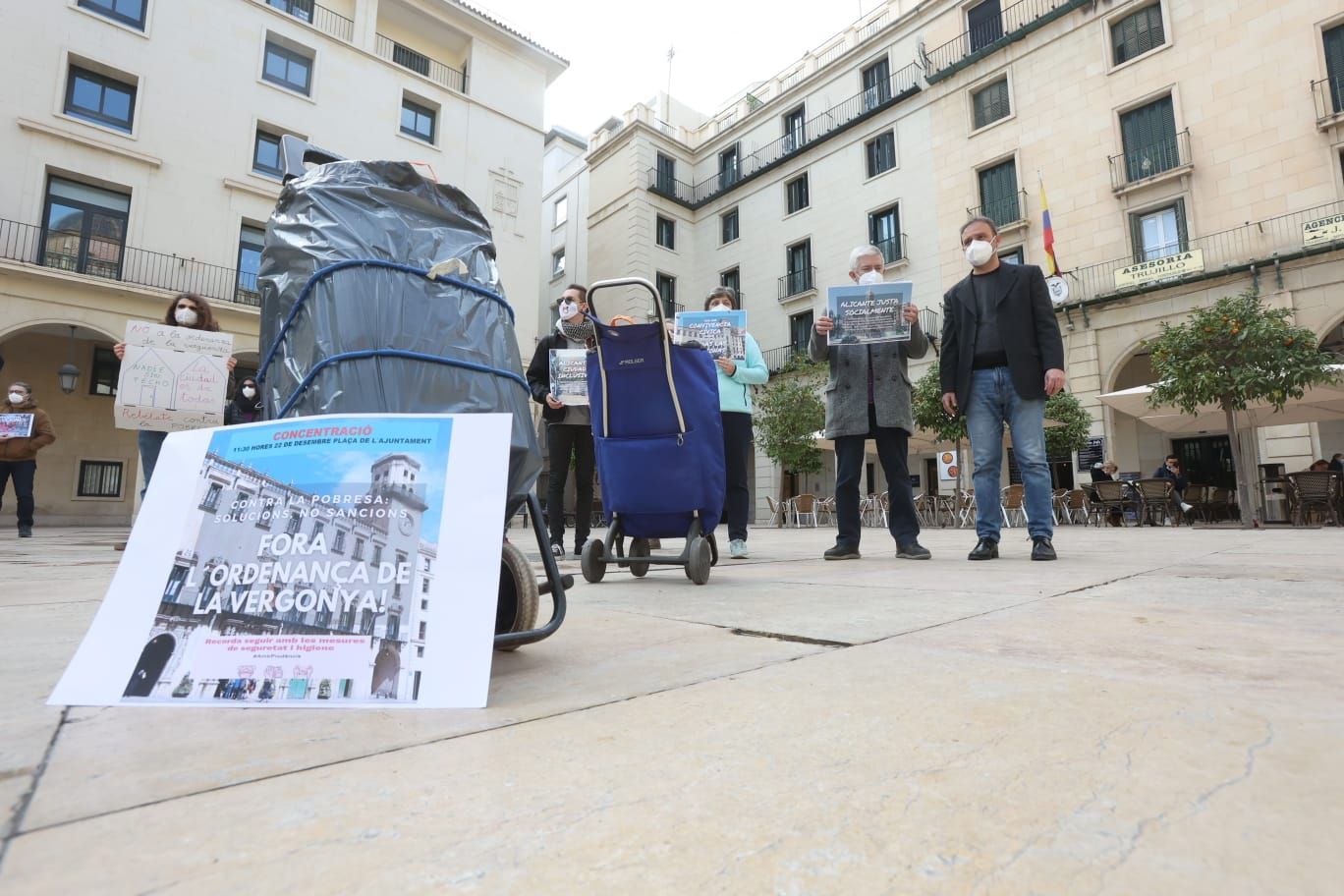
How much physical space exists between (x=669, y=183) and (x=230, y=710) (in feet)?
73.6

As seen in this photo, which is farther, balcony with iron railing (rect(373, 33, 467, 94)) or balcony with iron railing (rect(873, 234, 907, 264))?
balcony with iron railing (rect(873, 234, 907, 264))

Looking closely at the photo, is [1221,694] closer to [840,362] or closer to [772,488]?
[840,362]

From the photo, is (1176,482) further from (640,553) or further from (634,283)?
(634,283)

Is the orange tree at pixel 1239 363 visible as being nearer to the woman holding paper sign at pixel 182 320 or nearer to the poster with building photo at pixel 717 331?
the poster with building photo at pixel 717 331

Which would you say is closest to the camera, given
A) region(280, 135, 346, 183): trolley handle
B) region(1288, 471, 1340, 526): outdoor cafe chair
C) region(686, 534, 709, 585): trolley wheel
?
region(280, 135, 346, 183): trolley handle

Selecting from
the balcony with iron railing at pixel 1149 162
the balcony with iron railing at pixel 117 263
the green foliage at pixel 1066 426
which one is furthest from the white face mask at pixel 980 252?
the balcony with iron railing at pixel 1149 162

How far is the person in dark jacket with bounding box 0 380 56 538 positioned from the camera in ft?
19.4

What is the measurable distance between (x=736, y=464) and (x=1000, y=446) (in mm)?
1257

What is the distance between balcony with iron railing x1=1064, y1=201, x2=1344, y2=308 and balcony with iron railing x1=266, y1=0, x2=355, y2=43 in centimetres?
1635

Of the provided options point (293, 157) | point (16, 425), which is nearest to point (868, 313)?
point (293, 157)

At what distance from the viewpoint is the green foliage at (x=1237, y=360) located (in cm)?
767

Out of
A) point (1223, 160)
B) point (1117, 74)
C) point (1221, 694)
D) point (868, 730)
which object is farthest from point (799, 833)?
point (1117, 74)

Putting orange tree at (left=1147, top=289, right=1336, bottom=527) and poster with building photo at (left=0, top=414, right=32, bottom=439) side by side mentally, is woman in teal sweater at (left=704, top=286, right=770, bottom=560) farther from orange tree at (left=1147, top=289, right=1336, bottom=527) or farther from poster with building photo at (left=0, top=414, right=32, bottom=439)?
orange tree at (left=1147, top=289, right=1336, bottom=527)

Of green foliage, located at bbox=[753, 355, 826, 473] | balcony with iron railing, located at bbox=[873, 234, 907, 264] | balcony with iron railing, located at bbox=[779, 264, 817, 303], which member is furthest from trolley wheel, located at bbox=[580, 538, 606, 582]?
balcony with iron railing, located at bbox=[779, 264, 817, 303]
